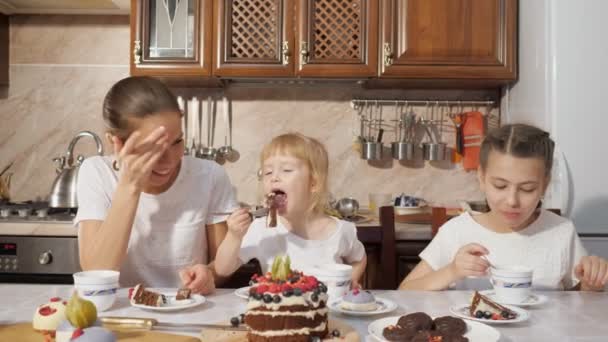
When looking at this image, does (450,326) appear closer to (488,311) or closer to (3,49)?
(488,311)

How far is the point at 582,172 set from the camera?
2.46 m

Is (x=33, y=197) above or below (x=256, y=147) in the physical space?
below

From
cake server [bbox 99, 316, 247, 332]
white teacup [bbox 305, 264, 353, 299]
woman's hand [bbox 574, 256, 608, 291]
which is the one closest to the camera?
cake server [bbox 99, 316, 247, 332]

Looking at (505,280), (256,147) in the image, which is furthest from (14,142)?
(505,280)

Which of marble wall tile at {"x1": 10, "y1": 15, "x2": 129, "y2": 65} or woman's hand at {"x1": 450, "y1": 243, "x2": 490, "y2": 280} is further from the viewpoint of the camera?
marble wall tile at {"x1": 10, "y1": 15, "x2": 129, "y2": 65}

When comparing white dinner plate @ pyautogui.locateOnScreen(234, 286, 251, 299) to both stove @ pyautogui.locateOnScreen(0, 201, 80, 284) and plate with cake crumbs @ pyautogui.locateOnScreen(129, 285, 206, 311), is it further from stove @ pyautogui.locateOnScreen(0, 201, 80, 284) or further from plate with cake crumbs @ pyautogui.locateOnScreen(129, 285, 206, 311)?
stove @ pyautogui.locateOnScreen(0, 201, 80, 284)

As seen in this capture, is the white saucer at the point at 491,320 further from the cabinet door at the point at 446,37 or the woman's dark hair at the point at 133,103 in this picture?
the cabinet door at the point at 446,37

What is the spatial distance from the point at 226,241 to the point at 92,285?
1.44ft

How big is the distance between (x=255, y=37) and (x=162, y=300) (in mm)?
1787

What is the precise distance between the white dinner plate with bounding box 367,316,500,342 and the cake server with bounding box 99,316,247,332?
232 mm

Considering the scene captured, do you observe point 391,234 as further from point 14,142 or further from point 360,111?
point 14,142

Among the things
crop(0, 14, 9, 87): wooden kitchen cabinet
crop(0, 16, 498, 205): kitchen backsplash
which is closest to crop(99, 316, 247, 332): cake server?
crop(0, 16, 498, 205): kitchen backsplash

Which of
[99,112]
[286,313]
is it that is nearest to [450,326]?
[286,313]

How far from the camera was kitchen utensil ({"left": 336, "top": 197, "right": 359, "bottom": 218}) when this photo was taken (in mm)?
2721
